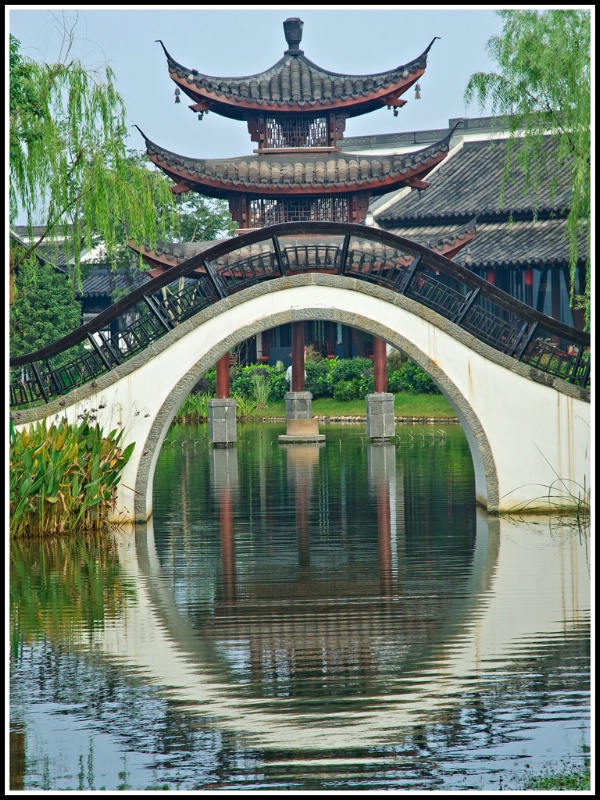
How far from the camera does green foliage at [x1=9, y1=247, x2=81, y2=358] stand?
3509cm

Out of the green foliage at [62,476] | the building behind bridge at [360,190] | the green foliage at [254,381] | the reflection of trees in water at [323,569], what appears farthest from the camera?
the green foliage at [254,381]

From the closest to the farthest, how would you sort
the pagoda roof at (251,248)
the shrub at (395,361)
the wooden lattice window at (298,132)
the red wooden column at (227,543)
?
1. the red wooden column at (227,543)
2. the pagoda roof at (251,248)
3. the wooden lattice window at (298,132)
4. the shrub at (395,361)

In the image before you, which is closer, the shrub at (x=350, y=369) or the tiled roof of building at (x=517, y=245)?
the tiled roof of building at (x=517, y=245)

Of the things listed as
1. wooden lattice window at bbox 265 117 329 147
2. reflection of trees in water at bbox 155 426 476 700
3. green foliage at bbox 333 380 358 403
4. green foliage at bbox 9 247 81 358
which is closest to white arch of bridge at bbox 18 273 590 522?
reflection of trees in water at bbox 155 426 476 700

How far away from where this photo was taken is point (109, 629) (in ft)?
31.7

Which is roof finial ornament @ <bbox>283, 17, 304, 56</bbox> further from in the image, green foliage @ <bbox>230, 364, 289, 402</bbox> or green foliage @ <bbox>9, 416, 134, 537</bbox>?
green foliage @ <bbox>9, 416, 134, 537</bbox>

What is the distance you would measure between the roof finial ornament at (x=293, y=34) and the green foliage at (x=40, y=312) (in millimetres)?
10228

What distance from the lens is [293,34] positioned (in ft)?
98.4

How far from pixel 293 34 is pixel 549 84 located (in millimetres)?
13854

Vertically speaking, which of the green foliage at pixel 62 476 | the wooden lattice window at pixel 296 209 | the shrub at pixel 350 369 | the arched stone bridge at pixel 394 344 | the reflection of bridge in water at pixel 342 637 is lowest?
the reflection of bridge in water at pixel 342 637

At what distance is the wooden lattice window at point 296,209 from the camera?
2816cm

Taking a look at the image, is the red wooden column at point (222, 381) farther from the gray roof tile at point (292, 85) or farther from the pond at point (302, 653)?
the pond at point (302, 653)

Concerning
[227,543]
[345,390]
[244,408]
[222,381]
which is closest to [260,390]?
[244,408]

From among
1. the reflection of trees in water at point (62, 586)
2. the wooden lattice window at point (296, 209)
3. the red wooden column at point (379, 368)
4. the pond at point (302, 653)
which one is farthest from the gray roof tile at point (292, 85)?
the reflection of trees in water at point (62, 586)
